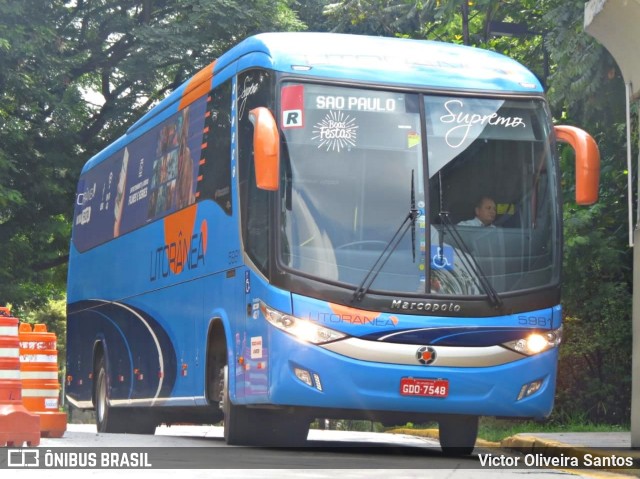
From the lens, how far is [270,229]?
1295 centimetres

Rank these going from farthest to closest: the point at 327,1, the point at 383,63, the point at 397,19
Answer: the point at 327,1 → the point at 397,19 → the point at 383,63

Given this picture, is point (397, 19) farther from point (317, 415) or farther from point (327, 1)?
point (317, 415)

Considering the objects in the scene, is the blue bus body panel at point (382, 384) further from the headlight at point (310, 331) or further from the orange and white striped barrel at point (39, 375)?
the orange and white striped barrel at point (39, 375)

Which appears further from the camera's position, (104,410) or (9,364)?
(104,410)

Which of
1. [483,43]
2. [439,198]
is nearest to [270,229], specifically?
[439,198]

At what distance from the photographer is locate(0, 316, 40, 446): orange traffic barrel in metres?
12.4

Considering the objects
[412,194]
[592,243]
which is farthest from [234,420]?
[592,243]

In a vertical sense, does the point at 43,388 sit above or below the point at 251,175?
below

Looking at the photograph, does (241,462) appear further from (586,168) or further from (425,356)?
(586,168)

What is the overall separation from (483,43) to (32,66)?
9.56 metres

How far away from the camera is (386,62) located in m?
13.8

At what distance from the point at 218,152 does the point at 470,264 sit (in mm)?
3175

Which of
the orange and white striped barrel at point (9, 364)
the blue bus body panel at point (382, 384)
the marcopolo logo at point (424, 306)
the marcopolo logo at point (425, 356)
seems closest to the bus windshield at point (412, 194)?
the marcopolo logo at point (424, 306)

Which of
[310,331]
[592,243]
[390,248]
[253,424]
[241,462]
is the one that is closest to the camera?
[241,462]
